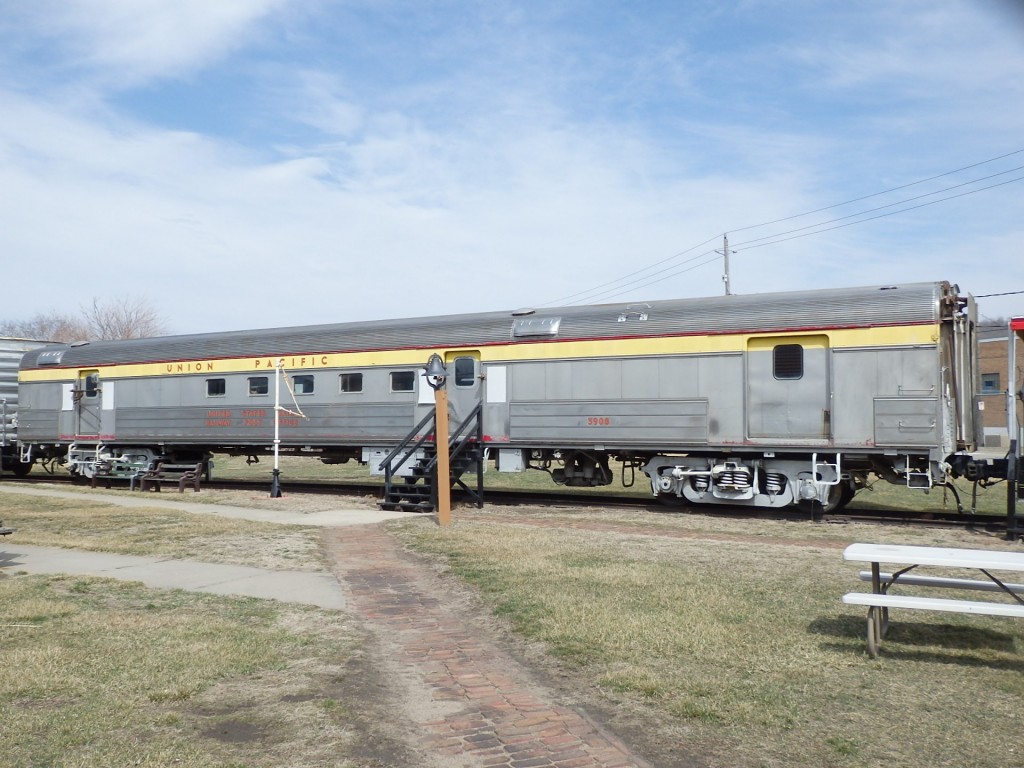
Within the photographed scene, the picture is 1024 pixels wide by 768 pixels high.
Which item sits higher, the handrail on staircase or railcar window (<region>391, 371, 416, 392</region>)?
railcar window (<region>391, 371, 416, 392</region>)

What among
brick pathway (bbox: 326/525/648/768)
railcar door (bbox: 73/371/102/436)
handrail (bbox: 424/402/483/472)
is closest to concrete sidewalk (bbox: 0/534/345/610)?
brick pathway (bbox: 326/525/648/768)

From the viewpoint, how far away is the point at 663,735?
5188 mm

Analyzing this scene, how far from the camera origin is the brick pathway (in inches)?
196

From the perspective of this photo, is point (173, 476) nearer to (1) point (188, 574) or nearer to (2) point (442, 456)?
(2) point (442, 456)

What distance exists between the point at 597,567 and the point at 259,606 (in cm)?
358

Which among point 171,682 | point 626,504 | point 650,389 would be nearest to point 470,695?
point 171,682

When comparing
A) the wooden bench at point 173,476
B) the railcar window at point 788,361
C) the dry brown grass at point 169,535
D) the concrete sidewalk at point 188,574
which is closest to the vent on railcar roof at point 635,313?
the railcar window at point 788,361

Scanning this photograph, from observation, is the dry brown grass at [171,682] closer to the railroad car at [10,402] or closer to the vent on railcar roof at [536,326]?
the vent on railcar roof at [536,326]

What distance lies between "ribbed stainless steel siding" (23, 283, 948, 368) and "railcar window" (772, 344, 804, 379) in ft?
1.17

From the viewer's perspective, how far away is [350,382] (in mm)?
19391

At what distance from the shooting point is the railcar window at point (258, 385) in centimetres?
2047

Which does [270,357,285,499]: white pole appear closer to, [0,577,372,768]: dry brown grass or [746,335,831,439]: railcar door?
[746,335,831,439]: railcar door

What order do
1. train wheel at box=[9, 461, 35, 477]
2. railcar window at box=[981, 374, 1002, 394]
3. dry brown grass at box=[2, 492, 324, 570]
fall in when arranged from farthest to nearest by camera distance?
railcar window at box=[981, 374, 1002, 394], train wheel at box=[9, 461, 35, 477], dry brown grass at box=[2, 492, 324, 570]

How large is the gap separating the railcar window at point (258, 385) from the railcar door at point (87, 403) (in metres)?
5.01
